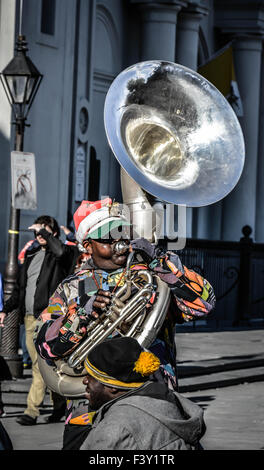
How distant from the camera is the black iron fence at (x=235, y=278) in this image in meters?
19.3

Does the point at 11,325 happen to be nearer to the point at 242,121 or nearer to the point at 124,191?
the point at 124,191

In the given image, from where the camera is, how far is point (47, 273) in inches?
387

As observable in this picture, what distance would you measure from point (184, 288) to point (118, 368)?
986 millimetres

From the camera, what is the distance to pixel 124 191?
5.19m

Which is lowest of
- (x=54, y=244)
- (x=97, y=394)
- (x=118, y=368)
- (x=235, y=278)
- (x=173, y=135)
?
(x=235, y=278)

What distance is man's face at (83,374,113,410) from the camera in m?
3.65

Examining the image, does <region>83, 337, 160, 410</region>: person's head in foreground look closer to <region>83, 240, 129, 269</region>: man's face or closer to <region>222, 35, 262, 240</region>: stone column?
<region>83, 240, 129, 269</region>: man's face

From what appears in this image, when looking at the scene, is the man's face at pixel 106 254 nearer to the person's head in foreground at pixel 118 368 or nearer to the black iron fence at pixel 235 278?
the person's head in foreground at pixel 118 368

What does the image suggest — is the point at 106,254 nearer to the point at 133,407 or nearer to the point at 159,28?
the point at 133,407

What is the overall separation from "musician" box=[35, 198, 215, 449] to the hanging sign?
5.97 m

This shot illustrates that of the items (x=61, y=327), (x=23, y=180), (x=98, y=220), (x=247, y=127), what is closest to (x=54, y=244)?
(x=23, y=180)

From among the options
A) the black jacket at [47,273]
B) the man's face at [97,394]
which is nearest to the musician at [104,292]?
the man's face at [97,394]

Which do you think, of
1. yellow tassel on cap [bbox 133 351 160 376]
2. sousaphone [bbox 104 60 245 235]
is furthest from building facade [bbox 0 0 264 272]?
yellow tassel on cap [bbox 133 351 160 376]
